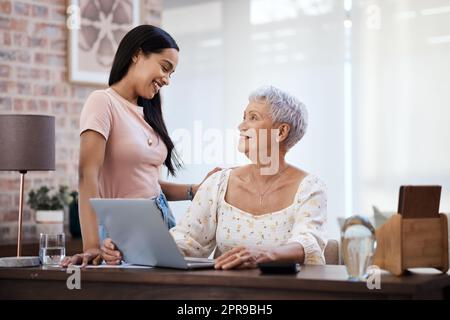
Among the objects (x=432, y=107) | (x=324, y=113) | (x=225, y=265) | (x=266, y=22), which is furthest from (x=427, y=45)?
(x=225, y=265)

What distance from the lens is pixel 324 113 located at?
5.60 m

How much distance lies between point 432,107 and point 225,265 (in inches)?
131

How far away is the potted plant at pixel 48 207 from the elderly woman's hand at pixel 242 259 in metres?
2.49

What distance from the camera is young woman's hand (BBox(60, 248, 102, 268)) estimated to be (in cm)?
243

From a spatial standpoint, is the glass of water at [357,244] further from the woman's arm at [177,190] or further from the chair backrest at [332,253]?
the woman's arm at [177,190]

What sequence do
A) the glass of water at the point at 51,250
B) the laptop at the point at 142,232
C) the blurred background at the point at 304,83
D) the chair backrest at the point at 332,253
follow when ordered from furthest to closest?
1. the blurred background at the point at 304,83
2. the chair backrest at the point at 332,253
3. the glass of water at the point at 51,250
4. the laptop at the point at 142,232

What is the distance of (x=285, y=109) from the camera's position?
2688 millimetres

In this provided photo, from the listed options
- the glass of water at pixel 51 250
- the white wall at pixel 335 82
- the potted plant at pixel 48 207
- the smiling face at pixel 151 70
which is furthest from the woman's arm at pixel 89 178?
the white wall at pixel 335 82

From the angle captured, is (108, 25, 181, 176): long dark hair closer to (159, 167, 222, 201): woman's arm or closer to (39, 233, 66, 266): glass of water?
(159, 167, 222, 201): woman's arm

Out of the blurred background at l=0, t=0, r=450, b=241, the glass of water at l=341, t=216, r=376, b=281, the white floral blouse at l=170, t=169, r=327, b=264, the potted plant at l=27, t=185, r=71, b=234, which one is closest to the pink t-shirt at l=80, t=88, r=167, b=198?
the white floral blouse at l=170, t=169, r=327, b=264

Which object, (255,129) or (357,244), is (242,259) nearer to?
(357,244)

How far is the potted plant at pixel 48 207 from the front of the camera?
4.55m

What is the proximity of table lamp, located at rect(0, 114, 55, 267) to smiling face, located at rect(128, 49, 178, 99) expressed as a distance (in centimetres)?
52
